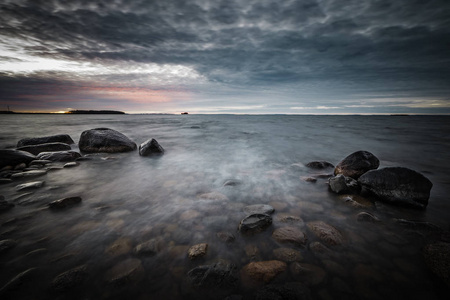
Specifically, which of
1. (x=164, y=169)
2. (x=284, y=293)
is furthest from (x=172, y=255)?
(x=164, y=169)

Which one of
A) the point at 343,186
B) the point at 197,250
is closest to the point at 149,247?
the point at 197,250

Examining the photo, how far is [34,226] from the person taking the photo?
266cm

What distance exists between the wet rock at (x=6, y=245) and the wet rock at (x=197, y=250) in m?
2.22

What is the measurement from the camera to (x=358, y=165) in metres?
4.65

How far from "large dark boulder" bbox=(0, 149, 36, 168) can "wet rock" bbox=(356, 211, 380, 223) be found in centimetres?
868

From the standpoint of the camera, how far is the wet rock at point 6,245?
7.20 feet

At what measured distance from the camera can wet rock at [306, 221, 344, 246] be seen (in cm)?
244

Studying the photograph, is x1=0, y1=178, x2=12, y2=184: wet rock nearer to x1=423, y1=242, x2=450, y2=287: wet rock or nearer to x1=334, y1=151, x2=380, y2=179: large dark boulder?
x1=423, y1=242, x2=450, y2=287: wet rock

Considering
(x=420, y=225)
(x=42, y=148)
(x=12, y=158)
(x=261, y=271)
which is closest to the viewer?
(x=261, y=271)

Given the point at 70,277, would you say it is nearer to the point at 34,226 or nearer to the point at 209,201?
the point at 34,226

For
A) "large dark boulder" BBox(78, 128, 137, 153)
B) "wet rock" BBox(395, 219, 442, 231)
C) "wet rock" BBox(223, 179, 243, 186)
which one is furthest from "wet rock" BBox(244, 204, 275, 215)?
"large dark boulder" BBox(78, 128, 137, 153)

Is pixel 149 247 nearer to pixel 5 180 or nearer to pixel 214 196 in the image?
pixel 214 196

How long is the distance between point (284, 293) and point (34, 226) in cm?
351

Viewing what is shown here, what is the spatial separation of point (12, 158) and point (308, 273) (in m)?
7.94
